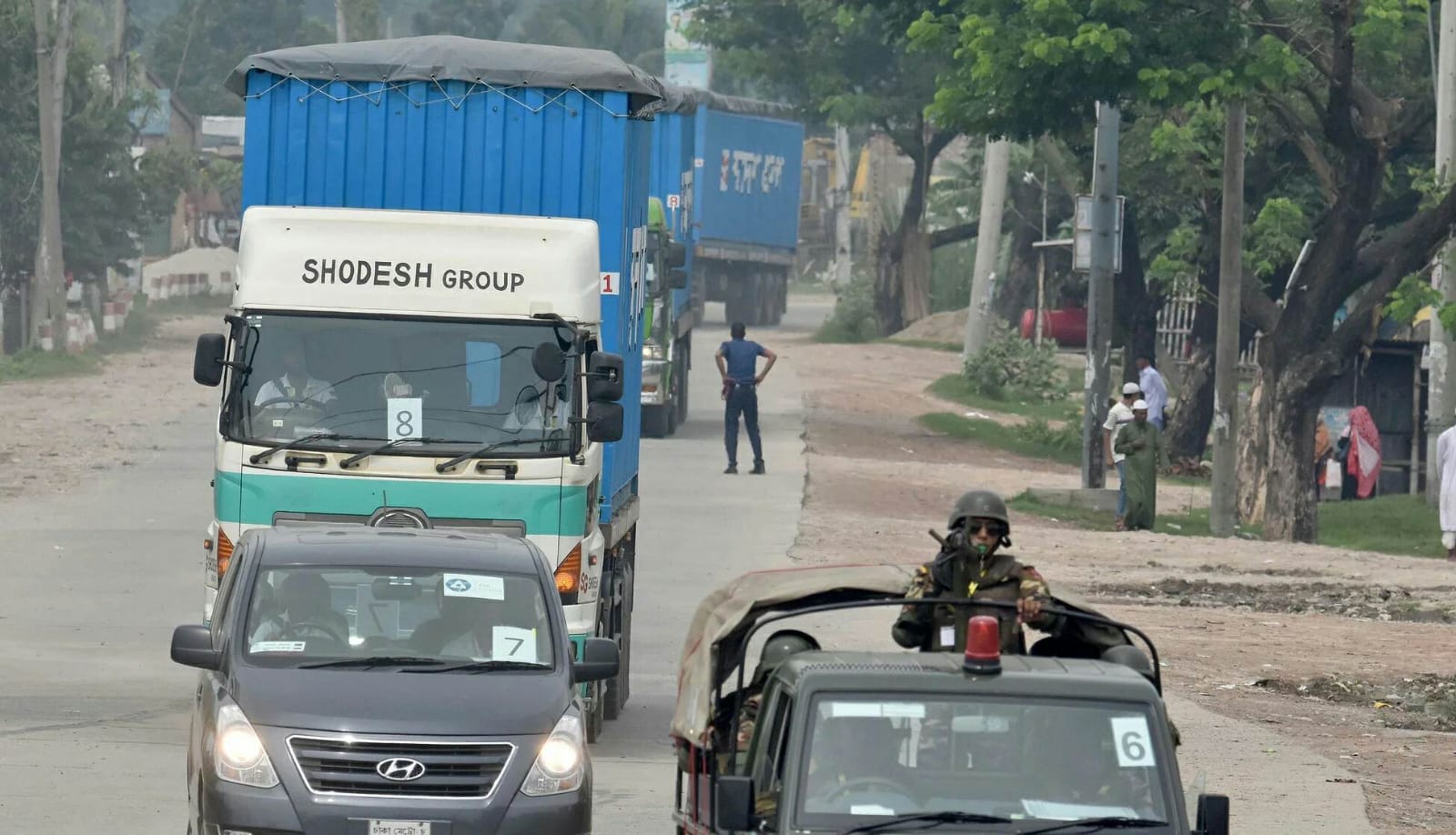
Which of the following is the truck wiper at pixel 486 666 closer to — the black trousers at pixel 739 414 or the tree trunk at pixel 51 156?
the black trousers at pixel 739 414

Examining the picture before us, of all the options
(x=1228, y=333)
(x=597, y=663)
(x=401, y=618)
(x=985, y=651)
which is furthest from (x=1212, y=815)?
(x=1228, y=333)

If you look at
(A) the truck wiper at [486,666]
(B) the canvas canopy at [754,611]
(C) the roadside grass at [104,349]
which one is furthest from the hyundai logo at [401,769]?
(C) the roadside grass at [104,349]

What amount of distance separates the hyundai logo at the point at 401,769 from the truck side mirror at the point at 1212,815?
9.85ft

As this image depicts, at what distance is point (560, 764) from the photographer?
8.02m

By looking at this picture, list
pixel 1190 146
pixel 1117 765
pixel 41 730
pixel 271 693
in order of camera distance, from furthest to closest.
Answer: pixel 1190 146, pixel 41 730, pixel 271 693, pixel 1117 765

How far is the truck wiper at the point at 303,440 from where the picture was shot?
10617 mm

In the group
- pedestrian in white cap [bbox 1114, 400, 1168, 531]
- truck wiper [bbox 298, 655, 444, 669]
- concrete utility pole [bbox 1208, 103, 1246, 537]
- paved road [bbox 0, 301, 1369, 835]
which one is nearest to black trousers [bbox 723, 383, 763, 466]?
paved road [bbox 0, 301, 1369, 835]

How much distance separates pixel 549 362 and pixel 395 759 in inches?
130

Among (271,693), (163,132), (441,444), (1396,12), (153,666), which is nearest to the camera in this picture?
(271,693)

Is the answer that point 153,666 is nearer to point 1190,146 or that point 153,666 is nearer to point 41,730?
point 41,730

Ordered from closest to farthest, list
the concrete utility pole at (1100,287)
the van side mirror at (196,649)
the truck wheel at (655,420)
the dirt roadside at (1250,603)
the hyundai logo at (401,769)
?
the hyundai logo at (401,769)
the van side mirror at (196,649)
the dirt roadside at (1250,603)
the concrete utility pole at (1100,287)
the truck wheel at (655,420)

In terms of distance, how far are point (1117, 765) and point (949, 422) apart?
99.0 ft

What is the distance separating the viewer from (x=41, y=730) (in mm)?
11656

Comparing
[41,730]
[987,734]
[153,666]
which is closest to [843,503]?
[153,666]
